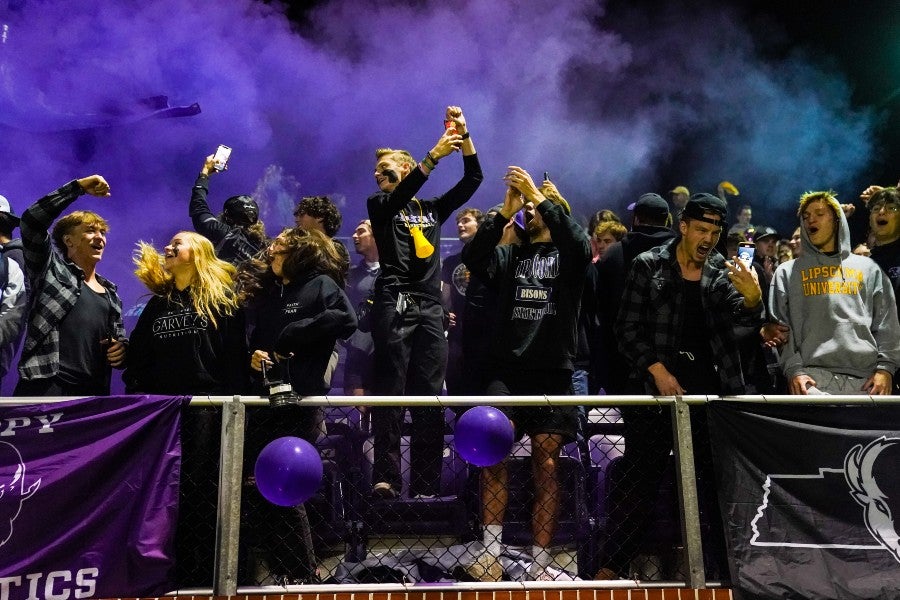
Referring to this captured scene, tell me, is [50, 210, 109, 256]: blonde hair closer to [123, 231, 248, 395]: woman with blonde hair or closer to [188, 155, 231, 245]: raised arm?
[123, 231, 248, 395]: woman with blonde hair

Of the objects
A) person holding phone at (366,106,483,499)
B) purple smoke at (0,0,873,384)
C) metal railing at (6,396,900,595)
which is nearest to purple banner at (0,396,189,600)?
metal railing at (6,396,900,595)

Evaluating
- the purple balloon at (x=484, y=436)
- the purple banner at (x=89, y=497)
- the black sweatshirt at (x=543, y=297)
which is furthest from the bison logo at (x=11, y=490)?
the black sweatshirt at (x=543, y=297)

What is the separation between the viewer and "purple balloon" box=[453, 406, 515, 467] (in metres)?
3.84

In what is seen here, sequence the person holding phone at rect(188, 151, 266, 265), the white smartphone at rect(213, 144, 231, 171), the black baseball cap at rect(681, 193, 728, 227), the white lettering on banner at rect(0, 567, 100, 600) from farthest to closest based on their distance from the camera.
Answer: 1. the white smartphone at rect(213, 144, 231, 171)
2. the person holding phone at rect(188, 151, 266, 265)
3. the black baseball cap at rect(681, 193, 728, 227)
4. the white lettering on banner at rect(0, 567, 100, 600)

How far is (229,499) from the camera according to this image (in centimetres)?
383

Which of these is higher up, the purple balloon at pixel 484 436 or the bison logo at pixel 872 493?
the purple balloon at pixel 484 436

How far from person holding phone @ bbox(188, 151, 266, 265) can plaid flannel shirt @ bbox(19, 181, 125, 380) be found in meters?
1.65

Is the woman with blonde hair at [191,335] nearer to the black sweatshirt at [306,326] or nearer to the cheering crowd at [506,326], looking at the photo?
the cheering crowd at [506,326]

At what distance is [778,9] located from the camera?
1011cm

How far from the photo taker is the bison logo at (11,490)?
376 centimetres

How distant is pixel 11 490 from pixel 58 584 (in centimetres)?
44

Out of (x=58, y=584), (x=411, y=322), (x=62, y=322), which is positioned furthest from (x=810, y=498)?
(x=62, y=322)

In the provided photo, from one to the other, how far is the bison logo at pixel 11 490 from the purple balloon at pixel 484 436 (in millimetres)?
1813

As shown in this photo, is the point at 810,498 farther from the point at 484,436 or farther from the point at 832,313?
the point at 484,436
